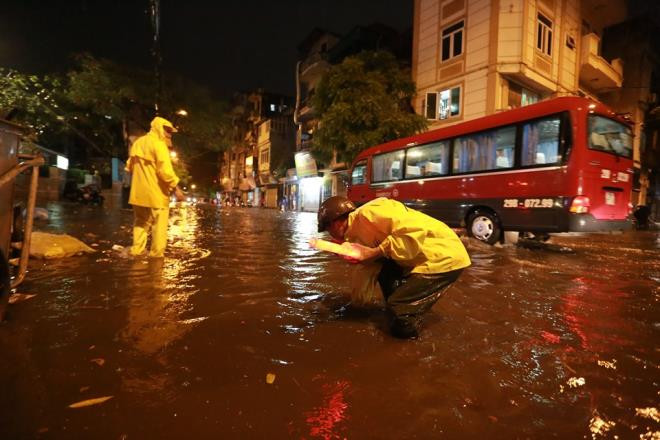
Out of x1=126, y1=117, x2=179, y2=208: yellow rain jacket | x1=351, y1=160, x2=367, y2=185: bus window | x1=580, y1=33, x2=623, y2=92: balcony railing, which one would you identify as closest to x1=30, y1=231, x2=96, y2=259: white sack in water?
x1=126, y1=117, x2=179, y2=208: yellow rain jacket

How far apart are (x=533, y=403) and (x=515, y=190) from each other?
269 inches

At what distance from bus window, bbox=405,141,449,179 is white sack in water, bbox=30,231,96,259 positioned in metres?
8.13

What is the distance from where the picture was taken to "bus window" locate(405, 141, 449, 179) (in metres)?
9.53

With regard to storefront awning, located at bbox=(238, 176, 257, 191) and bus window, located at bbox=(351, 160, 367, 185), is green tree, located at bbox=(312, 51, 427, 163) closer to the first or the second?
bus window, located at bbox=(351, 160, 367, 185)

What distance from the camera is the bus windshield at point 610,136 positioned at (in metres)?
6.89

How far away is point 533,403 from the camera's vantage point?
1.80 metres

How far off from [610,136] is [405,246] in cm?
740

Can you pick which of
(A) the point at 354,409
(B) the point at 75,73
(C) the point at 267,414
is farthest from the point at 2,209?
(B) the point at 75,73

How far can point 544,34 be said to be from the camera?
16.6 meters

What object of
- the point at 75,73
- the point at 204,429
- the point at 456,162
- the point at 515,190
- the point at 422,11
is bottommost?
the point at 204,429

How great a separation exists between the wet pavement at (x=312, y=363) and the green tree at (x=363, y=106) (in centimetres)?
1337

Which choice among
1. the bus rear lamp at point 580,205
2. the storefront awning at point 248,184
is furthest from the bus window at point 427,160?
the storefront awning at point 248,184

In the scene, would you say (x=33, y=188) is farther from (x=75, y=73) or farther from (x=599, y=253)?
(x=75, y=73)

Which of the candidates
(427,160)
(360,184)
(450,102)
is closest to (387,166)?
(360,184)
